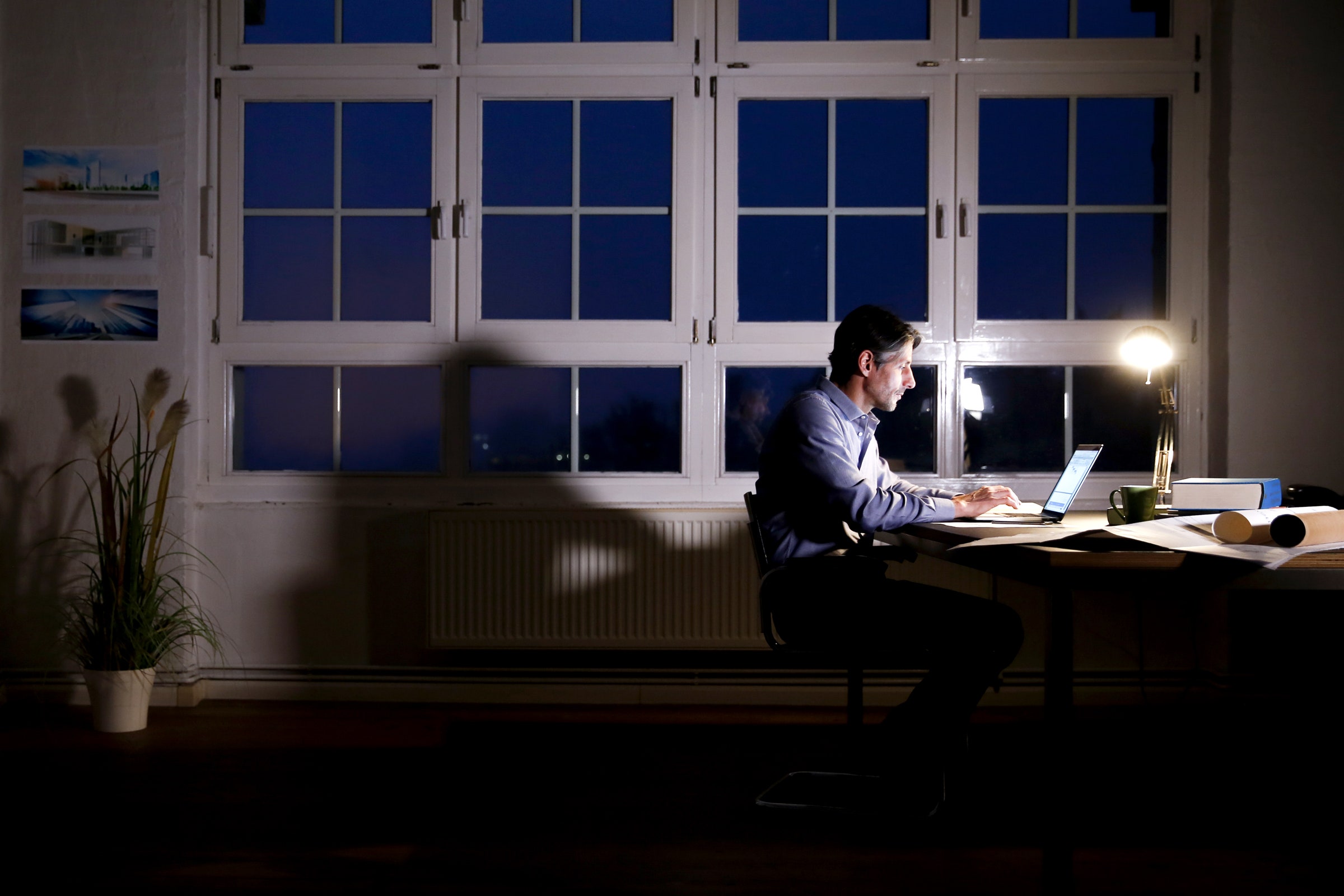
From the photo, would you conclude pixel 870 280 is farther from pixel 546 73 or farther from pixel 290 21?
pixel 290 21

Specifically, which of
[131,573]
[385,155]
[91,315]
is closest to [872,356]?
[385,155]

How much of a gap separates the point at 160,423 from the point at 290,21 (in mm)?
1525

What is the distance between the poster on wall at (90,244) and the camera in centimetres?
329

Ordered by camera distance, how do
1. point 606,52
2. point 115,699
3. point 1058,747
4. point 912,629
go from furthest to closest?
point 606,52, point 115,699, point 912,629, point 1058,747

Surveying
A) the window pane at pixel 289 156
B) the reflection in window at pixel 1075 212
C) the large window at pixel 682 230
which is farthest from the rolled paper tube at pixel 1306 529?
Answer: the window pane at pixel 289 156

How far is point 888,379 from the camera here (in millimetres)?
2373

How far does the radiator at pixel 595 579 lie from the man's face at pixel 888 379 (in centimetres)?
97

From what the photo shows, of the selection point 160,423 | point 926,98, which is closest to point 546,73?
point 926,98

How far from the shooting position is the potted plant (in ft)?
9.79

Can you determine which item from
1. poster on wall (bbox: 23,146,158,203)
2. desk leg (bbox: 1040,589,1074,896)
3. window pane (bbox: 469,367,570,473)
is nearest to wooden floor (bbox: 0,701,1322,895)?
→ desk leg (bbox: 1040,589,1074,896)

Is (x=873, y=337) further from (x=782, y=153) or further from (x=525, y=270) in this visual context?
(x=525, y=270)

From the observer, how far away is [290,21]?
134 inches

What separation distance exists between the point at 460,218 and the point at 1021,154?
6.65 feet

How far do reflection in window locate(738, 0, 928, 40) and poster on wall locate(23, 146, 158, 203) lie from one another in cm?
219
